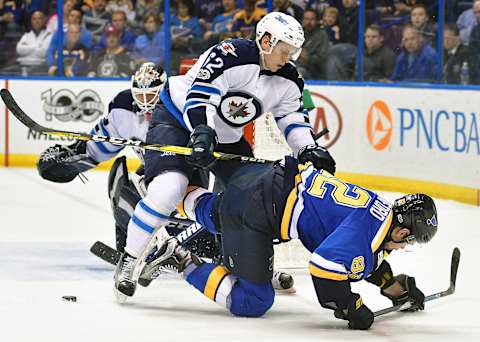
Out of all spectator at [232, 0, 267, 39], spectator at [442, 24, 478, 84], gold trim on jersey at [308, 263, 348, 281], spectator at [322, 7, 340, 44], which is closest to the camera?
gold trim on jersey at [308, 263, 348, 281]

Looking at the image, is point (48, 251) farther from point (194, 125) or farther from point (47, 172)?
point (194, 125)

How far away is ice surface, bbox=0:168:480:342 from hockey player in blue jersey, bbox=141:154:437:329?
4.1 inches

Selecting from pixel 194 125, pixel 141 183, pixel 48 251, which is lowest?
pixel 48 251

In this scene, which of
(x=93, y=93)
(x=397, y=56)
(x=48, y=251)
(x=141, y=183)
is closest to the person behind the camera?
(x=141, y=183)

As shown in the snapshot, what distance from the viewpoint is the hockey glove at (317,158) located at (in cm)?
431

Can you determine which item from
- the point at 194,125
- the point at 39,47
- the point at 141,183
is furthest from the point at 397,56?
the point at 194,125

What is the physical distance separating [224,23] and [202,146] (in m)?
5.67

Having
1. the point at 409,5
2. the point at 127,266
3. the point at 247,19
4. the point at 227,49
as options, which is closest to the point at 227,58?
the point at 227,49

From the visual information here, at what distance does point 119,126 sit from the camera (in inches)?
204

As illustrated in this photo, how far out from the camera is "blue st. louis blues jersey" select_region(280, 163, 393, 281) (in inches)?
148

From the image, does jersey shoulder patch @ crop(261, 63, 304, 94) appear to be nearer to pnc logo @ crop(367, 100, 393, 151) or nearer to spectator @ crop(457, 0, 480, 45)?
spectator @ crop(457, 0, 480, 45)

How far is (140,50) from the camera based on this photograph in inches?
386

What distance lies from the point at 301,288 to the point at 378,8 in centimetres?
425

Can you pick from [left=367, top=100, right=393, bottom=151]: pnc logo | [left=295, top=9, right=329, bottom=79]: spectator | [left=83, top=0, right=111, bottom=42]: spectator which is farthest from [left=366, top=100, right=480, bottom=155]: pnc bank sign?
[left=83, top=0, right=111, bottom=42]: spectator
